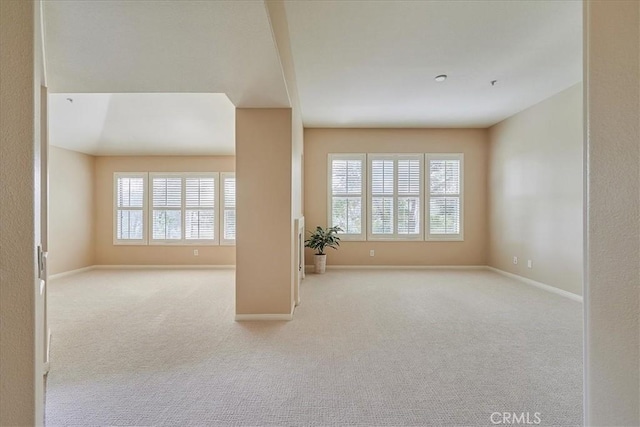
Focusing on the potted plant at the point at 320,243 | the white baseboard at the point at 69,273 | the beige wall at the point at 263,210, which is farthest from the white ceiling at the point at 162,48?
the white baseboard at the point at 69,273

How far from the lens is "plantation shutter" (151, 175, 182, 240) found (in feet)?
22.1

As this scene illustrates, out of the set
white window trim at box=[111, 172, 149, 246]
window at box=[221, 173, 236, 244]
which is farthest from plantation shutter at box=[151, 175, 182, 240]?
window at box=[221, 173, 236, 244]

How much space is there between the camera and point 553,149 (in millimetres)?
4727

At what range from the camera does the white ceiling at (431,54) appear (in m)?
2.76

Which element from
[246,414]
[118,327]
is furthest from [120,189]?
[246,414]

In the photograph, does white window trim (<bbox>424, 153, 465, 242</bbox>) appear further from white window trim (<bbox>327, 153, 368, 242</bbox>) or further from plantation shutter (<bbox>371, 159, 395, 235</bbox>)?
white window trim (<bbox>327, 153, 368, 242</bbox>)

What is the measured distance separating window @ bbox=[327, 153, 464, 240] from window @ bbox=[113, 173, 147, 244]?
158 inches

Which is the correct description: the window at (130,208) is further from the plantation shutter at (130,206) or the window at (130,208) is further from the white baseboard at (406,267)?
the white baseboard at (406,267)

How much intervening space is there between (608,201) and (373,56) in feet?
10.3

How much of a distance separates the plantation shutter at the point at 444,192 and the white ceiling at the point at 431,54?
1.22m

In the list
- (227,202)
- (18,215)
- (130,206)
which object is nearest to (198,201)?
(227,202)

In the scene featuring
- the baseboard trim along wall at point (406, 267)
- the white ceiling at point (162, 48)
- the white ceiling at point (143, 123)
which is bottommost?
the baseboard trim along wall at point (406, 267)

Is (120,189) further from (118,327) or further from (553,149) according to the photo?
(553,149)

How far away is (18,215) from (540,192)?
595 centimetres
